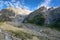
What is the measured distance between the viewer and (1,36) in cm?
2427

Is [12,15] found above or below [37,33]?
above

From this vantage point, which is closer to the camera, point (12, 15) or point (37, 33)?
point (37, 33)

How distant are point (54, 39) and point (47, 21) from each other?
18707 millimetres

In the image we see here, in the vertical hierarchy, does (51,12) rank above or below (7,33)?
above

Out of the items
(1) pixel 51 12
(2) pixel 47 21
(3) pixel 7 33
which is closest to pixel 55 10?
(1) pixel 51 12

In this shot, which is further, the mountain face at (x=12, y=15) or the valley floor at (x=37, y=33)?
the mountain face at (x=12, y=15)

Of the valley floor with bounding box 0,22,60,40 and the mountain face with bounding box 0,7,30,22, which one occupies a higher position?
the mountain face with bounding box 0,7,30,22

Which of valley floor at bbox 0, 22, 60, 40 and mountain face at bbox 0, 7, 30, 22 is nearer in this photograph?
valley floor at bbox 0, 22, 60, 40

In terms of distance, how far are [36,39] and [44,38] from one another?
1738mm

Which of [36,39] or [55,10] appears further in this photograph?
[55,10]

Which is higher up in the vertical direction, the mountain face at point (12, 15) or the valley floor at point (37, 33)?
the mountain face at point (12, 15)

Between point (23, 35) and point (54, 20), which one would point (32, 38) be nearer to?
point (23, 35)

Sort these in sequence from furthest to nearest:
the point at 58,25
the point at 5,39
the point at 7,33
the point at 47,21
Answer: the point at 47,21 < the point at 58,25 < the point at 7,33 < the point at 5,39

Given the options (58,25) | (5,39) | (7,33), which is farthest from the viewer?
(58,25)
